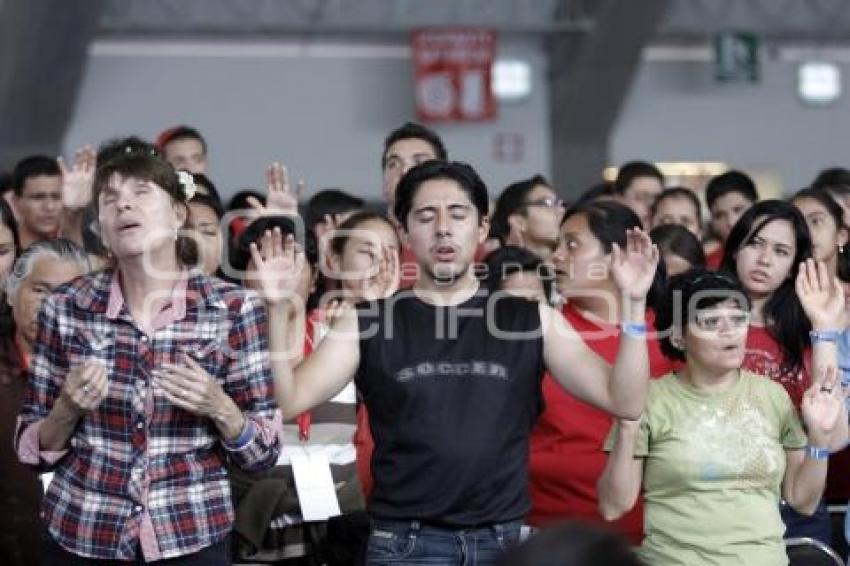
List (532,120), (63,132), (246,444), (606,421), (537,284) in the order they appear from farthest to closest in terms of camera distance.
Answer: (532,120) < (63,132) < (537,284) < (606,421) < (246,444)

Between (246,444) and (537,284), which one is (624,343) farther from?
(537,284)

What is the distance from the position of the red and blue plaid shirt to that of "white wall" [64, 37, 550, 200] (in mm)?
9689

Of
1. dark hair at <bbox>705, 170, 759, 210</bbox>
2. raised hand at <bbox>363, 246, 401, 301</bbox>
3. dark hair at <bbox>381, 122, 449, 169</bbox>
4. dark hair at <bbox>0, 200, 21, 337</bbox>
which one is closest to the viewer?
raised hand at <bbox>363, 246, 401, 301</bbox>

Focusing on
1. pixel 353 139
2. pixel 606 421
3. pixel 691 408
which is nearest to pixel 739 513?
pixel 691 408

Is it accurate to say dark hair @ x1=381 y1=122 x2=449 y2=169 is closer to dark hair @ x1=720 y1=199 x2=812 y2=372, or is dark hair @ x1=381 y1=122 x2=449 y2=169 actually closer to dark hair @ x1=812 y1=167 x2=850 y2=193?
dark hair @ x1=720 y1=199 x2=812 y2=372

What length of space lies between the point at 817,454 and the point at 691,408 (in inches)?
14.4

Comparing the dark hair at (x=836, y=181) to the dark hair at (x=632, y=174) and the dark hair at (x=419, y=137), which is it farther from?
the dark hair at (x=419, y=137)

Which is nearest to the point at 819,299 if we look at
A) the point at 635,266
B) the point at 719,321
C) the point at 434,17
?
the point at 719,321

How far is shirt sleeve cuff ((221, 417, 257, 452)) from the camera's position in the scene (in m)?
3.74

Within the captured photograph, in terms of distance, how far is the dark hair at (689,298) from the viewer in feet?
14.9

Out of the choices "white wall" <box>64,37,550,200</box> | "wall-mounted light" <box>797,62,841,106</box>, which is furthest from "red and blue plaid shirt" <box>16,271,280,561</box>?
"wall-mounted light" <box>797,62,841,106</box>

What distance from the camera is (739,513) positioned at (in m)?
4.27

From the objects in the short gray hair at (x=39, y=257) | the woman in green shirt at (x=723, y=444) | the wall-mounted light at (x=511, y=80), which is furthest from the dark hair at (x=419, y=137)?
the wall-mounted light at (x=511, y=80)

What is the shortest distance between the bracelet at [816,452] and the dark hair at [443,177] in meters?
1.11
